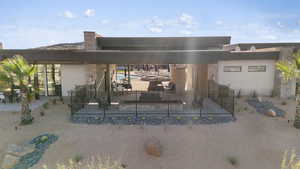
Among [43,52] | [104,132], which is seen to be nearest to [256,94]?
[104,132]

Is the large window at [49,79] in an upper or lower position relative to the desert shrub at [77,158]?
upper

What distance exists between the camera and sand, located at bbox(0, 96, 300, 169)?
5.41 m

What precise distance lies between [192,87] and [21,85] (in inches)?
461

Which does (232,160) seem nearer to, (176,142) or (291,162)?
(291,162)

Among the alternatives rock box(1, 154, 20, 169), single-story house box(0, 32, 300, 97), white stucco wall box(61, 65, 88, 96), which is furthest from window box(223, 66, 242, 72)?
rock box(1, 154, 20, 169)

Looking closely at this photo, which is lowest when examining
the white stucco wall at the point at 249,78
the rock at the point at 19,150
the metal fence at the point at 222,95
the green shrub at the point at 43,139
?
the rock at the point at 19,150

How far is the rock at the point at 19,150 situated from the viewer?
5684mm

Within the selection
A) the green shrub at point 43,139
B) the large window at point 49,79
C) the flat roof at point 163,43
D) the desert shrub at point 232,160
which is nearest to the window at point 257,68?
the flat roof at point 163,43

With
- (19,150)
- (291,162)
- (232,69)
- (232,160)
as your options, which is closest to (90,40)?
(19,150)

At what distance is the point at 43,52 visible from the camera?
11297 mm

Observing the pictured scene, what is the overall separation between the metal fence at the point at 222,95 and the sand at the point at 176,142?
95 centimetres

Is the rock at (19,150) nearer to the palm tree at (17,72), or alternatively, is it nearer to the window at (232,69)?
the palm tree at (17,72)

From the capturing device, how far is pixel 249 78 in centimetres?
1283

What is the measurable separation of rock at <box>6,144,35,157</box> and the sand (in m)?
0.39
